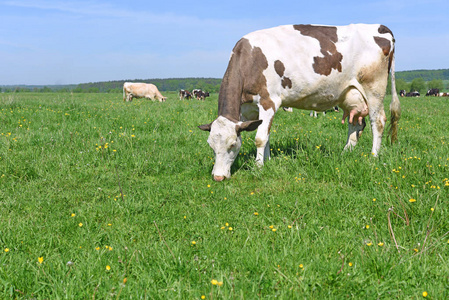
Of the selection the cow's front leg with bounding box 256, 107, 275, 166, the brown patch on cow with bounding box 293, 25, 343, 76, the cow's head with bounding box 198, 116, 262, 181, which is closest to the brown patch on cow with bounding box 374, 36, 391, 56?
the brown patch on cow with bounding box 293, 25, 343, 76

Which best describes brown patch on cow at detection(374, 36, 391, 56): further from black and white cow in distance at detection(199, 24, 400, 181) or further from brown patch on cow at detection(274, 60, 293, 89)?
brown patch on cow at detection(274, 60, 293, 89)

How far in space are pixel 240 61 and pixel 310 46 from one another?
4.75 feet

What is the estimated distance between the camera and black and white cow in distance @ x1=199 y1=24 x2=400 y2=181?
6043mm

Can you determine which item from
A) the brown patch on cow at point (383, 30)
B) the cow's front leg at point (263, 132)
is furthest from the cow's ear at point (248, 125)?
the brown patch on cow at point (383, 30)

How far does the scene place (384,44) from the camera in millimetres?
7062

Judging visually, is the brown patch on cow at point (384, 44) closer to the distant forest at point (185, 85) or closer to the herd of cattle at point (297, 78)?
the herd of cattle at point (297, 78)

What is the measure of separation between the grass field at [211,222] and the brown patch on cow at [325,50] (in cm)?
163

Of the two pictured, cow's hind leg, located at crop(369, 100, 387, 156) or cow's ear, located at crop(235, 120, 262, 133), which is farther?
cow's hind leg, located at crop(369, 100, 387, 156)

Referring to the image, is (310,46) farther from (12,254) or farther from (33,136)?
(33,136)

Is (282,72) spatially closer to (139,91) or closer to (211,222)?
(211,222)

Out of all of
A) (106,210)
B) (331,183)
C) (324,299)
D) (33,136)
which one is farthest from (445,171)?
(33,136)

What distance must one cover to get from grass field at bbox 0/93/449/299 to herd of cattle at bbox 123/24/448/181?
0.77m

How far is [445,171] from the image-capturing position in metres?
5.11

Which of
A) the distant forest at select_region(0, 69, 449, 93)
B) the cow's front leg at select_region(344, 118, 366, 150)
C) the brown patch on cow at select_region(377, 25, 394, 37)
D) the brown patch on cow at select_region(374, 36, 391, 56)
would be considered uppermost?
the distant forest at select_region(0, 69, 449, 93)
